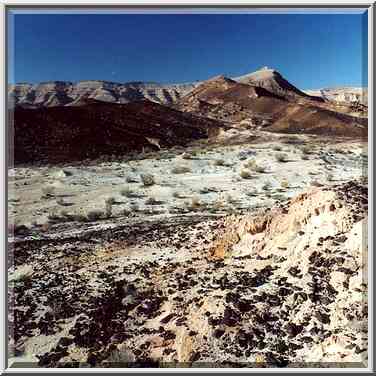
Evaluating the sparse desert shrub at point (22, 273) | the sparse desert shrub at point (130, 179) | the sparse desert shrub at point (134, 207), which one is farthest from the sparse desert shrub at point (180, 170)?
the sparse desert shrub at point (22, 273)

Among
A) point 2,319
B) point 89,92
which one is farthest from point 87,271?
point 89,92

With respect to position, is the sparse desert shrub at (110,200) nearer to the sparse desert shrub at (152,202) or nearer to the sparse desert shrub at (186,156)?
the sparse desert shrub at (152,202)

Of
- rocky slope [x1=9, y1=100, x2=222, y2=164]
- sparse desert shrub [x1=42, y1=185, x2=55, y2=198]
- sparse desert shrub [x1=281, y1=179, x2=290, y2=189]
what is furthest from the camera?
rocky slope [x1=9, y1=100, x2=222, y2=164]

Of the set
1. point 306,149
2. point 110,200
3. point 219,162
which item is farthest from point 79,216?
point 306,149

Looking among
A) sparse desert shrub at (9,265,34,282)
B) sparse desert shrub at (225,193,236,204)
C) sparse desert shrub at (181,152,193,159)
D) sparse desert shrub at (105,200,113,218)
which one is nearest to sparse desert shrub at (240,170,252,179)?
sparse desert shrub at (225,193,236,204)

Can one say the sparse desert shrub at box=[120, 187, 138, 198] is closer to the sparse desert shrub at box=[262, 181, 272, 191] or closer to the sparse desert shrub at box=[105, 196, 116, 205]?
the sparse desert shrub at box=[105, 196, 116, 205]

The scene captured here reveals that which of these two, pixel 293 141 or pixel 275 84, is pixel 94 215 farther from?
pixel 275 84
